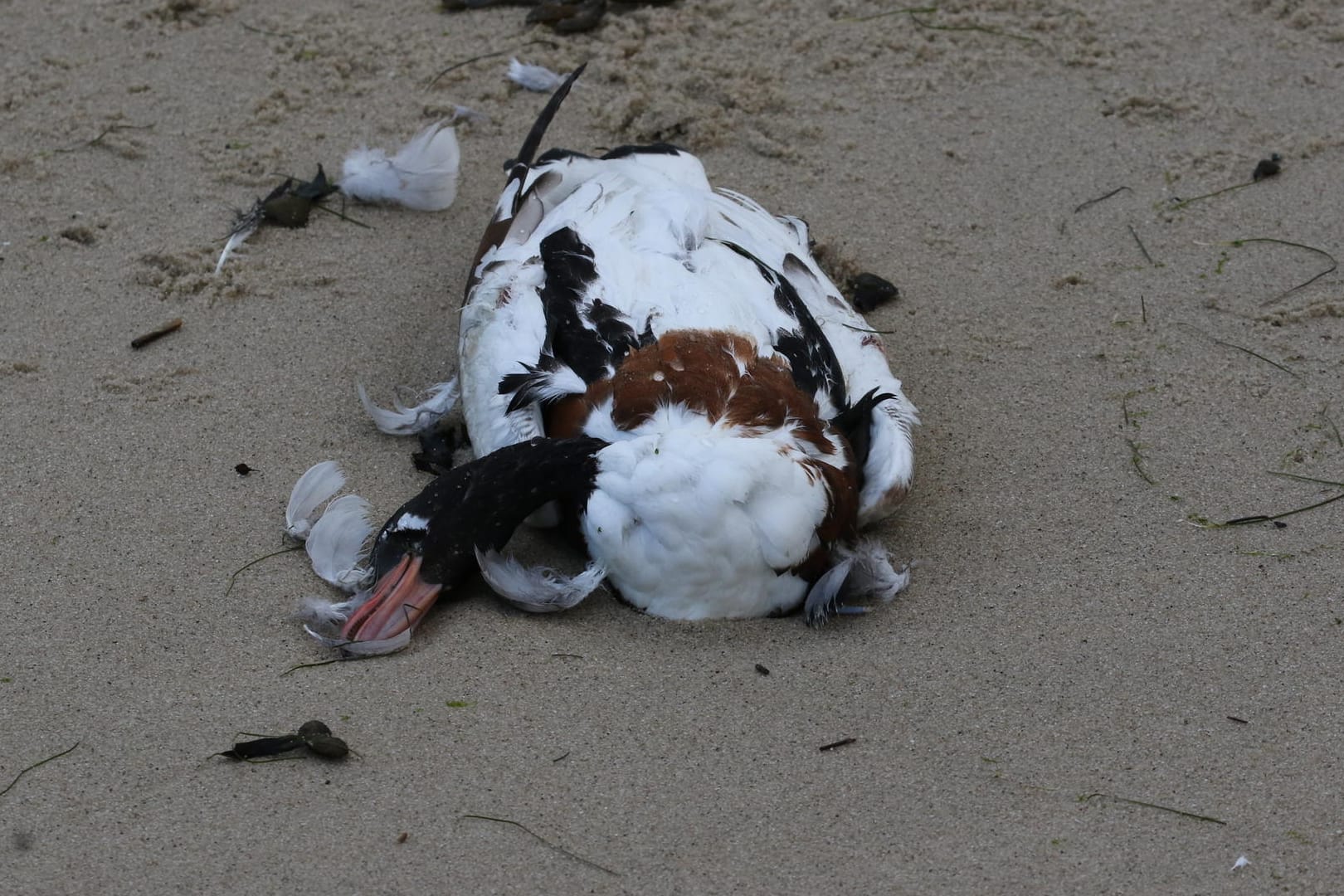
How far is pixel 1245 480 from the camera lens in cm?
370

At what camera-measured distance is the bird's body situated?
3135mm

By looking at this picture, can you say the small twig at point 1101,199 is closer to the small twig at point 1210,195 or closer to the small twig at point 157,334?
the small twig at point 1210,195

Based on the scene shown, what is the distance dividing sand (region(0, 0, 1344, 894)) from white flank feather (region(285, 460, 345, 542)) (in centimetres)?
9

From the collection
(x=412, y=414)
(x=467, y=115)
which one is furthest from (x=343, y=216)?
(x=412, y=414)

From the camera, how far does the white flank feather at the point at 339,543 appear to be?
11.0ft

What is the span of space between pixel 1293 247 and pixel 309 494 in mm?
3113

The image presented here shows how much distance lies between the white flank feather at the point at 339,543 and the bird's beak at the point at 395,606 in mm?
130

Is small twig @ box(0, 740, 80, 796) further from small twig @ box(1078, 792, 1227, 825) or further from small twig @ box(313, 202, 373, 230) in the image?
small twig @ box(313, 202, 373, 230)

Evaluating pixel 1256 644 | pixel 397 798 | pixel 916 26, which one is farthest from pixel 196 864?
pixel 916 26

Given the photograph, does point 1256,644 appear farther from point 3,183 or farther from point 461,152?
point 3,183

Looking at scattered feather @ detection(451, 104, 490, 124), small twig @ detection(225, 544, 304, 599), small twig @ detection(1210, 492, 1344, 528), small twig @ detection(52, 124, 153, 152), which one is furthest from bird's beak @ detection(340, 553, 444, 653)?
small twig @ detection(52, 124, 153, 152)

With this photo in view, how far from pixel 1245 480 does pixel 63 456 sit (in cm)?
305

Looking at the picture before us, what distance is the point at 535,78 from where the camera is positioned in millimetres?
5227

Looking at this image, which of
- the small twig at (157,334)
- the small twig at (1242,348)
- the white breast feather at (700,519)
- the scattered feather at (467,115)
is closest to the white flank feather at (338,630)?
the white breast feather at (700,519)
